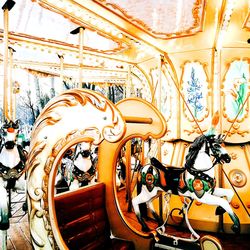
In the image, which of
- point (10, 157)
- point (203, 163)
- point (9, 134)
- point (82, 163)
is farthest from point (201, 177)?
point (9, 134)

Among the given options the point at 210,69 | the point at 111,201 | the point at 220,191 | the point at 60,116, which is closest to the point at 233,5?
the point at 210,69

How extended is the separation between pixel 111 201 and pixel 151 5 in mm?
2373

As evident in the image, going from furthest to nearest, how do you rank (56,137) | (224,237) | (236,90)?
(236,90) → (224,237) → (56,137)

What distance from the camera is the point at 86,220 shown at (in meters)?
2.43

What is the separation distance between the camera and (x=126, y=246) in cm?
262

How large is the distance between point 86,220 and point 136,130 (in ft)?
3.27

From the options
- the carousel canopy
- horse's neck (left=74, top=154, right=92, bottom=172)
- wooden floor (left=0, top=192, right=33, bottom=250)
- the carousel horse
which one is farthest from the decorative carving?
wooden floor (left=0, top=192, right=33, bottom=250)

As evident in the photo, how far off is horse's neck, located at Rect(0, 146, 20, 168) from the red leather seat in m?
1.92

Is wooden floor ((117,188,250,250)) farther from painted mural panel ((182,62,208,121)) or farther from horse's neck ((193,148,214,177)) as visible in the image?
painted mural panel ((182,62,208,121))

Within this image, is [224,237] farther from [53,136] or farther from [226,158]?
[53,136]

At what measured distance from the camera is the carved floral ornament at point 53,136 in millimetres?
1354

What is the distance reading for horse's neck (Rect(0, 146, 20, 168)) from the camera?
405 centimetres

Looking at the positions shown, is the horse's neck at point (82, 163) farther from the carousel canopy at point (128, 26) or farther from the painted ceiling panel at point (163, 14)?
the painted ceiling panel at point (163, 14)

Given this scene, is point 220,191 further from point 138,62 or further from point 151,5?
point 138,62
